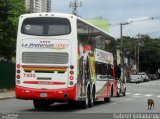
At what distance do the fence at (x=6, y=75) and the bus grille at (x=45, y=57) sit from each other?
1898cm

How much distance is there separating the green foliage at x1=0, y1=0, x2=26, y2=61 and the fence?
2.17m

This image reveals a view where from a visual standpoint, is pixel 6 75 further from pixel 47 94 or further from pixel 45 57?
pixel 47 94

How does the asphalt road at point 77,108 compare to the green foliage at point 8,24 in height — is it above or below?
below

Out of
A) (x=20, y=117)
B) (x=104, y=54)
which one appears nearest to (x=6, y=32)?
(x=104, y=54)

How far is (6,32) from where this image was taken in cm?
4475

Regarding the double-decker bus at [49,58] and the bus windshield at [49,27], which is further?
the bus windshield at [49,27]

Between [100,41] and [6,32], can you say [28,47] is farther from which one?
[6,32]

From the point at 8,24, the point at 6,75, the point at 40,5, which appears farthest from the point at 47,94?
the point at 40,5

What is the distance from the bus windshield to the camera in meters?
22.6

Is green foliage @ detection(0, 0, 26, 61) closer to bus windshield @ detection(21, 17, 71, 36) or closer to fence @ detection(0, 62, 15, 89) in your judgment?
fence @ detection(0, 62, 15, 89)

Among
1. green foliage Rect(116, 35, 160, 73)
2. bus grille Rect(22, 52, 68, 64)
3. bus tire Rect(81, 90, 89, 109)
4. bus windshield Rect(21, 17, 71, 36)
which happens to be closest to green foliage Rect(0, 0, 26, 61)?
bus tire Rect(81, 90, 89, 109)

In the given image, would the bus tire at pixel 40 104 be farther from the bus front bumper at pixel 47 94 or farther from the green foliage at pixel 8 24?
the green foliage at pixel 8 24

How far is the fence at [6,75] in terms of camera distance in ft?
136

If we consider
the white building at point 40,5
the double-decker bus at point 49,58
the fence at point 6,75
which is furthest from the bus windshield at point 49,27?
the white building at point 40,5
